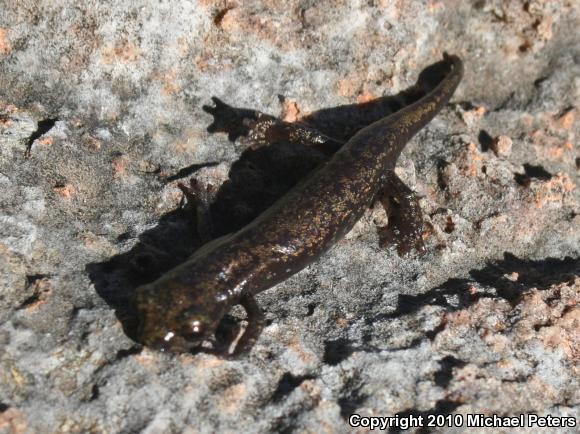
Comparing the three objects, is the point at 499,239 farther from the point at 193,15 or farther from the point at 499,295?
the point at 193,15

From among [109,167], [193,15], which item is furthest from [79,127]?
[193,15]

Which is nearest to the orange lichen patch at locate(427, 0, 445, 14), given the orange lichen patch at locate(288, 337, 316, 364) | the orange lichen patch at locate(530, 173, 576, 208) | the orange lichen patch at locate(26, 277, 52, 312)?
the orange lichen patch at locate(530, 173, 576, 208)

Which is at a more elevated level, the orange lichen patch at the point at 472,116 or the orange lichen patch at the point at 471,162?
the orange lichen patch at the point at 472,116

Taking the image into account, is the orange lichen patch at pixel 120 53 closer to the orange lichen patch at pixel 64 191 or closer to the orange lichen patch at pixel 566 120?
the orange lichen patch at pixel 64 191

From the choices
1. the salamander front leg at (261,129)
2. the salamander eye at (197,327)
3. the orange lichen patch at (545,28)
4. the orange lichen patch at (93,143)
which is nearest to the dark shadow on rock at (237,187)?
the salamander front leg at (261,129)

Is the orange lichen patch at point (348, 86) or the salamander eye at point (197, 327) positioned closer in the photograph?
the salamander eye at point (197, 327)

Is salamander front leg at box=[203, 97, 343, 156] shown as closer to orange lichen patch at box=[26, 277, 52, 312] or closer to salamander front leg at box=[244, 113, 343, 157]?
salamander front leg at box=[244, 113, 343, 157]
